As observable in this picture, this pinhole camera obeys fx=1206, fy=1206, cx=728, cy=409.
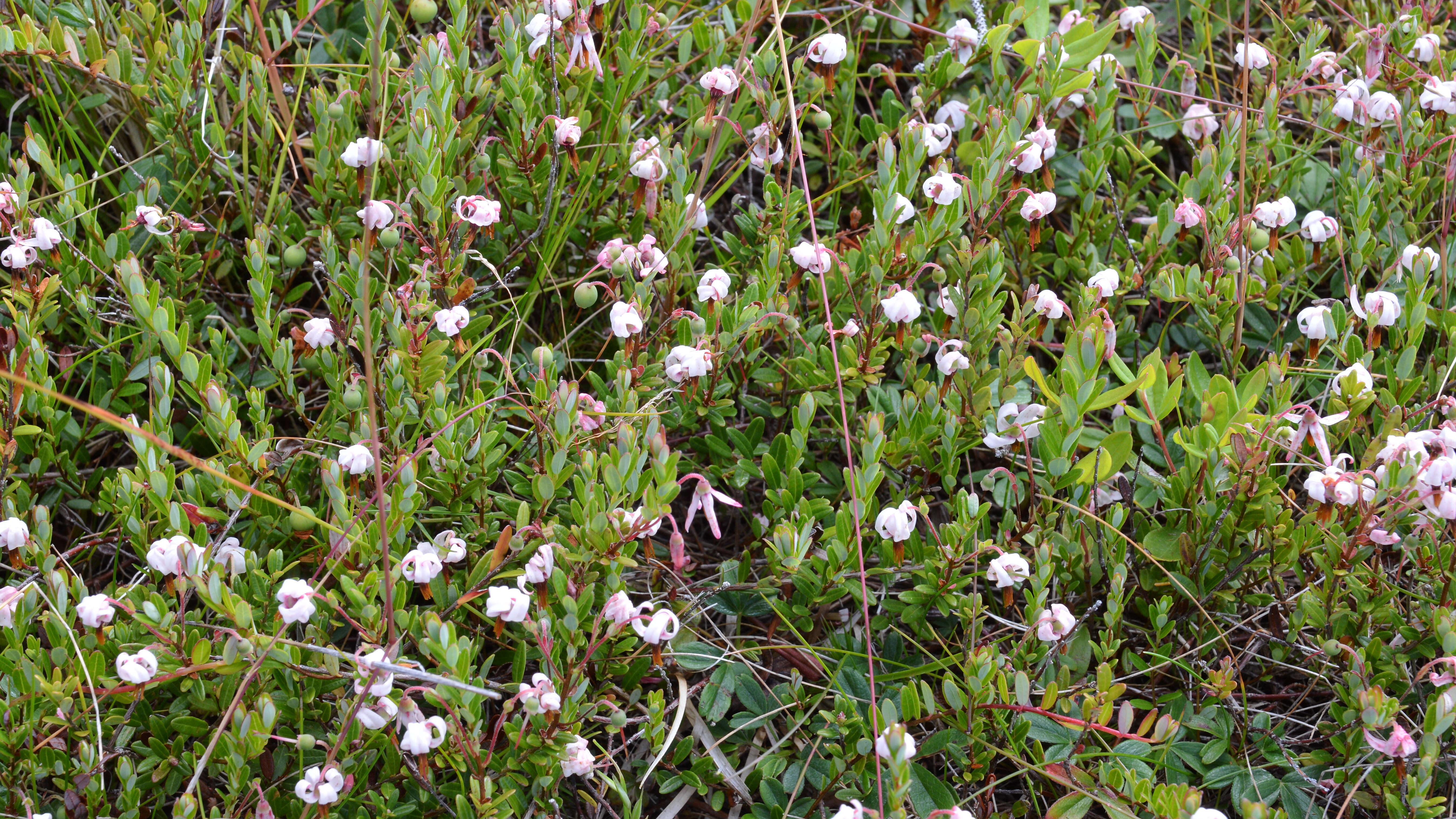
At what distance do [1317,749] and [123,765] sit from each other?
1855 mm

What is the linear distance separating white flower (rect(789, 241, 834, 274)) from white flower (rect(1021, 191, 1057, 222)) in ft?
1.30

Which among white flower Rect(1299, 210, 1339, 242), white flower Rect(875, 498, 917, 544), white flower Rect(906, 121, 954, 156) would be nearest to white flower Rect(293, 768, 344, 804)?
white flower Rect(875, 498, 917, 544)

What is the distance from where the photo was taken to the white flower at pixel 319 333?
2059 mm

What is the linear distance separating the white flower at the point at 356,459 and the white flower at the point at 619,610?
0.41m

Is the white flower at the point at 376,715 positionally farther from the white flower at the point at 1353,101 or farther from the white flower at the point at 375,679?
the white flower at the point at 1353,101

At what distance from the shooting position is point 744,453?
7.17 feet

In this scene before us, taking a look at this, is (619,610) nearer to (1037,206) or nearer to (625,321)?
(625,321)

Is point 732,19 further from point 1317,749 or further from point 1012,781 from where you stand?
point 1317,749

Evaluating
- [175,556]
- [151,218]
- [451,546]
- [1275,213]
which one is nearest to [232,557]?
[175,556]

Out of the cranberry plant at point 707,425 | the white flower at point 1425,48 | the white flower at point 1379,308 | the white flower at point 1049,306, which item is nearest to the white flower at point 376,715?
the cranberry plant at point 707,425

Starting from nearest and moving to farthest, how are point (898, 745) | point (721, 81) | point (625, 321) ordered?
1. point (898, 745)
2. point (625, 321)
3. point (721, 81)

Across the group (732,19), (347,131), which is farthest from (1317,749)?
(347,131)

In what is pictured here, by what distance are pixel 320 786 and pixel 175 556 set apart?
1.27 feet

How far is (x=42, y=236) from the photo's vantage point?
2020mm
